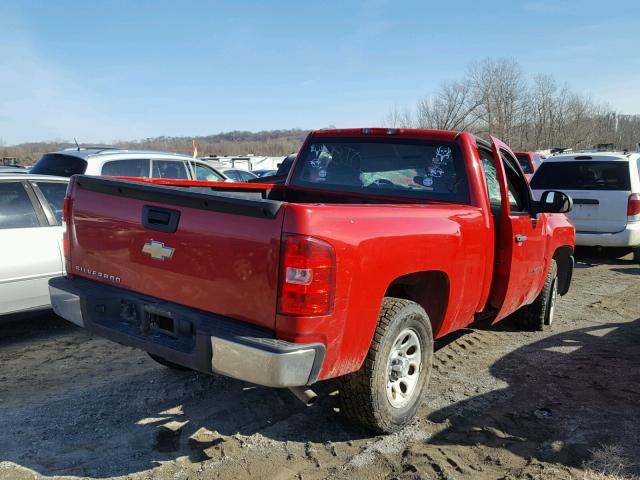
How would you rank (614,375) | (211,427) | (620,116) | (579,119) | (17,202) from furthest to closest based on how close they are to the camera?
(620,116) < (579,119) < (17,202) < (614,375) < (211,427)

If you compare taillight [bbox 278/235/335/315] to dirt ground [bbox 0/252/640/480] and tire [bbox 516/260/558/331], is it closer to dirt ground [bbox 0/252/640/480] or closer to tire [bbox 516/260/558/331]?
dirt ground [bbox 0/252/640/480]

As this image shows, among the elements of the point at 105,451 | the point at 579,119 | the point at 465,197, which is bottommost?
the point at 105,451

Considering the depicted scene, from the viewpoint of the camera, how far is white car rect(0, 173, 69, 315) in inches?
193

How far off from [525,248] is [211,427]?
2.86 m

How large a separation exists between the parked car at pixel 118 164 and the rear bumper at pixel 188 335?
4793 mm

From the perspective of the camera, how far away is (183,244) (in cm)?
300

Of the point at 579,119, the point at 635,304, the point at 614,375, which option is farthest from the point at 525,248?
the point at 579,119

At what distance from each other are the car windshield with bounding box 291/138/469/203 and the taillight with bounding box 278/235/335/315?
5.67ft

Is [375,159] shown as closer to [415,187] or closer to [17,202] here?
[415,187]

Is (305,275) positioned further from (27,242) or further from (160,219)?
(27,242)

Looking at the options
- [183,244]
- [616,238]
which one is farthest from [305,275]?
[616,238]

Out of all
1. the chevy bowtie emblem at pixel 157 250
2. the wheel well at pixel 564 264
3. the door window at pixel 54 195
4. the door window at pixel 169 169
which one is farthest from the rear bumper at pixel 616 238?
the chevy bowtie emblem at pixel 157 250

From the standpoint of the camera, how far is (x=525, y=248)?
462 centimetres

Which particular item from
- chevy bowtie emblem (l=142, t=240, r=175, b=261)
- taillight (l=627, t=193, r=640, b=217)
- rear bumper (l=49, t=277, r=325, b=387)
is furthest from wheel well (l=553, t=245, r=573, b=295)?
chevy bowtie emblem (l=142, t=240, r=175, b=261)
